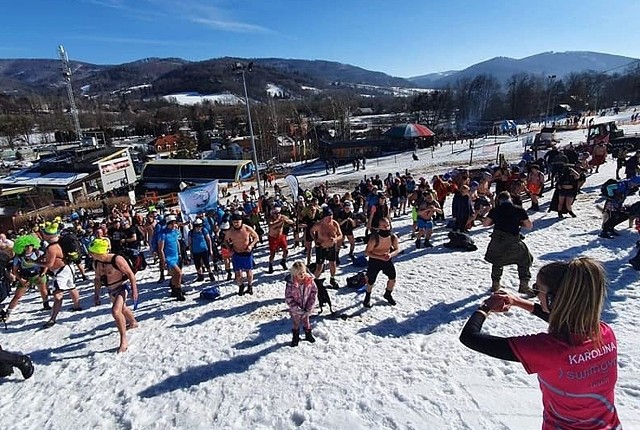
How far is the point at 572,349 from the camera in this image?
6.16 feet

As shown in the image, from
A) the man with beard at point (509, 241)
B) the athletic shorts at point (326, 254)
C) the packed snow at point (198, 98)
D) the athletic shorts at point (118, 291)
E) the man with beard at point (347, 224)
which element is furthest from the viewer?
the packed snow at point (198, 98)

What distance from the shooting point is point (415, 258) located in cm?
878

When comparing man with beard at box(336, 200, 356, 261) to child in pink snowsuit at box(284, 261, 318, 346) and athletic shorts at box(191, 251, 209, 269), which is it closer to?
athletic shorts at box(191, 251, 209, 269)

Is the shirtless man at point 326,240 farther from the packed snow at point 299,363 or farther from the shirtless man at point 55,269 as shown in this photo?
the shirtless man at point 55,269

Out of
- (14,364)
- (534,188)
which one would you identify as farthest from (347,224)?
(14,364)

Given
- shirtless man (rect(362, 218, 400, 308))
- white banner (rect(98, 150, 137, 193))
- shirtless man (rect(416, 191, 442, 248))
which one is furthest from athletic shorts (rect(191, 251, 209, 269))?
white banner (rect(98, 150, 137, 193))

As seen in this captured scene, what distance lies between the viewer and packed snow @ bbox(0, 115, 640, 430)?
4.11 m

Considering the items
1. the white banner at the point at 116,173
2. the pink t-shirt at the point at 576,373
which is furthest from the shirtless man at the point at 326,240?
the white banner at the point at 116,173

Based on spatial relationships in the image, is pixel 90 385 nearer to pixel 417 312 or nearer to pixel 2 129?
pixel 417 312

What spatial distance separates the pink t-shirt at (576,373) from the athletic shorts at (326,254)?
5.34m

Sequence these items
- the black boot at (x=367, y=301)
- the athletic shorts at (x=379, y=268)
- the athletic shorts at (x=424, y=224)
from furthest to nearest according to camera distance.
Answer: the athletic shorts at (x=424, y=224) < the black boot at (x=367, y=301) < the athletic shorts at (x=379, y=268)

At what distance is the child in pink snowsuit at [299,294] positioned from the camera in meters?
5.39

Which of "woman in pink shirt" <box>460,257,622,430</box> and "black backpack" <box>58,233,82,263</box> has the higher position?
"woman in pink shirt" <box>460,257,622,430</box>

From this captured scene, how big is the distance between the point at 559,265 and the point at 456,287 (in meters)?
5.36
